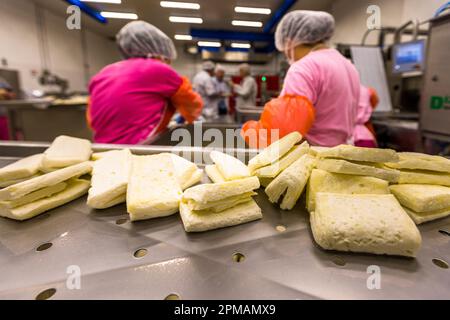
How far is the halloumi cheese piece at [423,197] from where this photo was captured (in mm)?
503

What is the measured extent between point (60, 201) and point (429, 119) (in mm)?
1818

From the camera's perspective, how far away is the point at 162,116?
1591 mm

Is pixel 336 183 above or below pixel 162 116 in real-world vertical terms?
below

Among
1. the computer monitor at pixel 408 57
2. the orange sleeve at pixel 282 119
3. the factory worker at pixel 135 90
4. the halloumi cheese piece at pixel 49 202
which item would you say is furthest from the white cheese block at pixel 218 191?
the computer monitor at pixel 408 57

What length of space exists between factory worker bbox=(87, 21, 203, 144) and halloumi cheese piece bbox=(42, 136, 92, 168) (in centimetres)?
58

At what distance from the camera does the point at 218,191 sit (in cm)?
Answer: 50

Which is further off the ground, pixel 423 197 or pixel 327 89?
pixel 327 89

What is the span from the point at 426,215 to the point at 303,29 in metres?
0.89

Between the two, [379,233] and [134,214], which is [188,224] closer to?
[134,214]

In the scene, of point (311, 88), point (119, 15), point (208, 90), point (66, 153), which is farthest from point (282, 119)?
point (208, 90)

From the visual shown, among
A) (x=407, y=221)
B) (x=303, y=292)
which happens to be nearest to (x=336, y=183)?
(x=407, y=221)

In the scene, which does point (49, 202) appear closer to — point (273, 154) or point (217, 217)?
point (217, 217)
